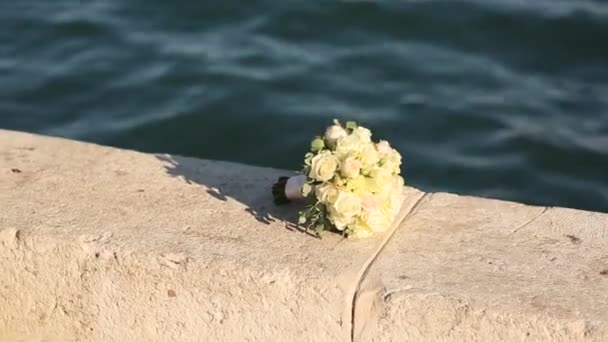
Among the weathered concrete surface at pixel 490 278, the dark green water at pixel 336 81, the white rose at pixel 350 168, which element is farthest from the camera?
the dark green water at pixel 336 81

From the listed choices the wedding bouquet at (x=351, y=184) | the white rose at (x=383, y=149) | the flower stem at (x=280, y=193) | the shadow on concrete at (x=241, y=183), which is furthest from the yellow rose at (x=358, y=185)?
the flower stem at (x=280, y=193)

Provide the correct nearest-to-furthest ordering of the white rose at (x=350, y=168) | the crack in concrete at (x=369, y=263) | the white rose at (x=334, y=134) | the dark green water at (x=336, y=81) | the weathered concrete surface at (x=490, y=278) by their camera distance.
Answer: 1. the weathered concrete surface at (x=490, y=278)
2. the crack in concrete at (x=369, y=263)
3. the white rose at (x=350, y=168)
4. the white rose at (x=334, y=134)
5. the dark green water at (x=336, y=81)

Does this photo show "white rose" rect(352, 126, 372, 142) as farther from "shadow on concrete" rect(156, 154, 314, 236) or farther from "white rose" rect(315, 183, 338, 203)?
"shadow on concrete" rect(156, 154, 314, 236)

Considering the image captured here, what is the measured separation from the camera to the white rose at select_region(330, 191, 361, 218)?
329cm

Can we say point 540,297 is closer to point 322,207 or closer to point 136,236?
point 322,207

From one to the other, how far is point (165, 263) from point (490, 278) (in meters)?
0.89

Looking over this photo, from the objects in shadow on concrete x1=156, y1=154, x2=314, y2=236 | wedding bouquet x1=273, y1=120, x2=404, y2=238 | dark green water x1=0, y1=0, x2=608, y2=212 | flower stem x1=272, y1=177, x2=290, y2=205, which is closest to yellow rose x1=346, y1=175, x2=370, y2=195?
wedding bouquet x1=273, y1=120, x2=404, y2=238

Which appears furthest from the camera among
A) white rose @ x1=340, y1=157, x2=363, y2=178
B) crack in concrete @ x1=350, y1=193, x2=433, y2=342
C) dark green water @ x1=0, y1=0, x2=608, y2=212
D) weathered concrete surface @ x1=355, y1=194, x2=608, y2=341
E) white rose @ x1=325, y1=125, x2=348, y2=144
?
dark green water @ x1=0, y1=0, x2=608, y2=212

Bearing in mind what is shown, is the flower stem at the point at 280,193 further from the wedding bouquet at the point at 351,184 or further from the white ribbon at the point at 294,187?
the wedding bouquet at the point at 351,184

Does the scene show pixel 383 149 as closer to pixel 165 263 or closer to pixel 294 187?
pixel 294 187

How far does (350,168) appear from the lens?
3.26m

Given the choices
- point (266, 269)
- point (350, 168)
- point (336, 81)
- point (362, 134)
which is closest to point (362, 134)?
point (362, 134)

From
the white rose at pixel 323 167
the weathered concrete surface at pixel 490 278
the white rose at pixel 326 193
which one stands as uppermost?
the white rose at pixel 323 167

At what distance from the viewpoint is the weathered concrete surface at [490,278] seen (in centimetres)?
295
